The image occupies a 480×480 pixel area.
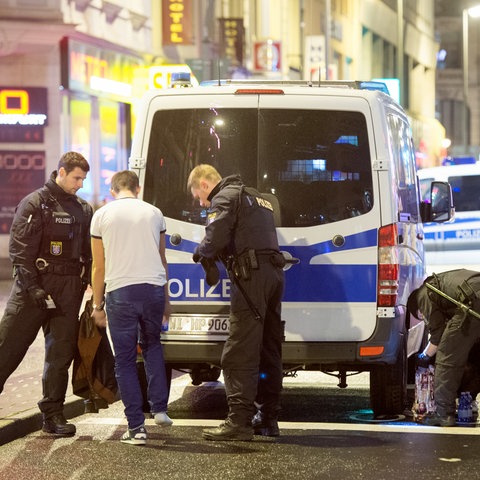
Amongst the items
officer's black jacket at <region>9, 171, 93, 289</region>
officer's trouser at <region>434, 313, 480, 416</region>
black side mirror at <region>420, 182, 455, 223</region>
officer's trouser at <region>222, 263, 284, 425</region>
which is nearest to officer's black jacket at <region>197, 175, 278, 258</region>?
officer's trouser at <region>222, 263, 284, 425</region>

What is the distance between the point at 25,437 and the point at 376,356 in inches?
93.3

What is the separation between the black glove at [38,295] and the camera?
8836mm

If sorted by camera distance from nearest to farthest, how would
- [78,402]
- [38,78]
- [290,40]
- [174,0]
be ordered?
[78,402], [38,78], [174,0], [290,40]

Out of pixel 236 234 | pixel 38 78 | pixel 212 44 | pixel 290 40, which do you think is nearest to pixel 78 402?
pixel 236 234

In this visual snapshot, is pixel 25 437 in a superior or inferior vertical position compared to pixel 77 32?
inferior

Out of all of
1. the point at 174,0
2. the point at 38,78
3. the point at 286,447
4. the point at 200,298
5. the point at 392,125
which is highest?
the point at 174,0

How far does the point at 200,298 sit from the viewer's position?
30.4 feet

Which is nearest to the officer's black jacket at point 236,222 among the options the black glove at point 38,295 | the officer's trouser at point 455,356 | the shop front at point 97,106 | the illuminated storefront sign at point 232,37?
the black glove at point 38,295

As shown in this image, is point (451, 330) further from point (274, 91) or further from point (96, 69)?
point (96, 69)

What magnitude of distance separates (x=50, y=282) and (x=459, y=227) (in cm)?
1200

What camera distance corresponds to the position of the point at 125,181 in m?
8.74

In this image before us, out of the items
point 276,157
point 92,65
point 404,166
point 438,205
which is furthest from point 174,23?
point 276,157

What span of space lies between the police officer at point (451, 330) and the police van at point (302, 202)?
0.30 m

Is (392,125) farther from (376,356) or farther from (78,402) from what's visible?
(78,402)
